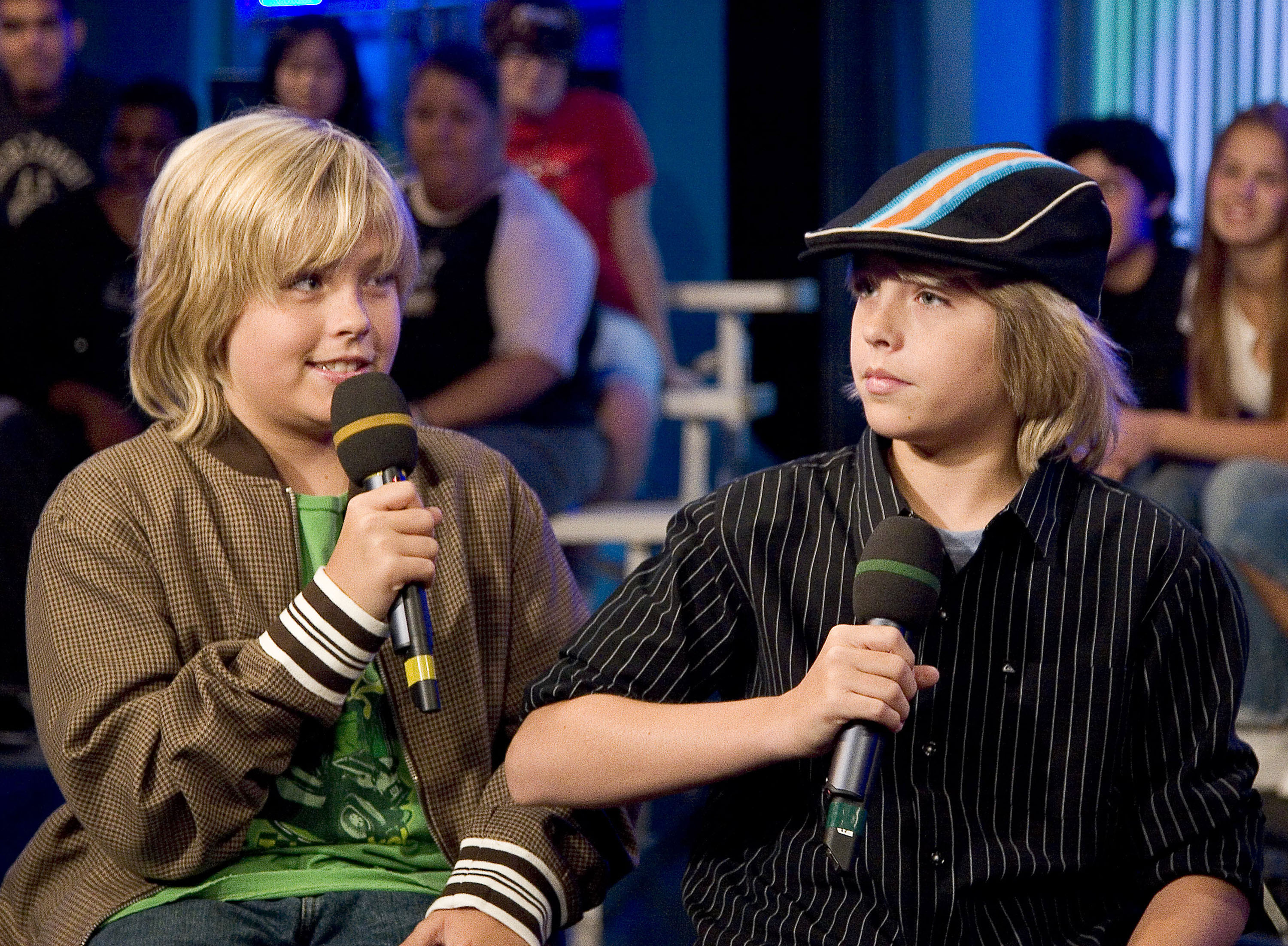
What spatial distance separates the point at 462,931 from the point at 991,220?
792mm

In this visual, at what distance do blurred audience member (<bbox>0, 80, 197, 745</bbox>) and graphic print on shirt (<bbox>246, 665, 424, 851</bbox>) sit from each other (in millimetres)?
1529

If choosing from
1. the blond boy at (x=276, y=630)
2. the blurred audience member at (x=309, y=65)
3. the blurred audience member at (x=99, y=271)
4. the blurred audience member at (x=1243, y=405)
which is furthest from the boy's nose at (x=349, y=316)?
the blurred audience member at (x=1243, y=405)

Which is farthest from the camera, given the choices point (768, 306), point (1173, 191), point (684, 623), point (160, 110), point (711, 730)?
point (768, 306)

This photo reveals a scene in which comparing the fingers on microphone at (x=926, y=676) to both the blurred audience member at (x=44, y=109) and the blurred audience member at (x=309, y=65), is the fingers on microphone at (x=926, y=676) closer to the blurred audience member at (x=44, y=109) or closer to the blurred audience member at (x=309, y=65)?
the blurred audience member at (x=309, y=65)

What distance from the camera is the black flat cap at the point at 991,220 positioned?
1.21 meters

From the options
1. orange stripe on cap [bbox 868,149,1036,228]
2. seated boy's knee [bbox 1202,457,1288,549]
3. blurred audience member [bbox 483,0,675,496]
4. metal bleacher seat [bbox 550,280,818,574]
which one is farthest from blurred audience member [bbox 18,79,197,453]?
seated boy's knee [bbox 1202,457,1288,549]

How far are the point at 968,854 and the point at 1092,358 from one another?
47 centimetres

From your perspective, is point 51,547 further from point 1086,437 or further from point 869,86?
point 869,86

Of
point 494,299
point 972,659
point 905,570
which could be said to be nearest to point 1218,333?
point 494,299

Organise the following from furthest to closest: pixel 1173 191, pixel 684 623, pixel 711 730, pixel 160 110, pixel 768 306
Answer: pixel 768 306
pixel 1173 191
pixel 160 110
pixel 684 623
pixel 711 730

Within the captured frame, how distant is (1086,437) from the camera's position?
1323mm

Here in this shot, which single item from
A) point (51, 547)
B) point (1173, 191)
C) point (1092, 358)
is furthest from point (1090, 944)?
point (1173, 191)

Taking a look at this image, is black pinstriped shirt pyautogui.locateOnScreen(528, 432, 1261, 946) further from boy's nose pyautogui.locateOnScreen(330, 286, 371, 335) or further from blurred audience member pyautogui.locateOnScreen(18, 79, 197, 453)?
blurred audience member pyautogui.locateOnScreen(18, 79, 197, 453)

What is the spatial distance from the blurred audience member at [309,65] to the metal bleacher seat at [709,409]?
92 centimetres
